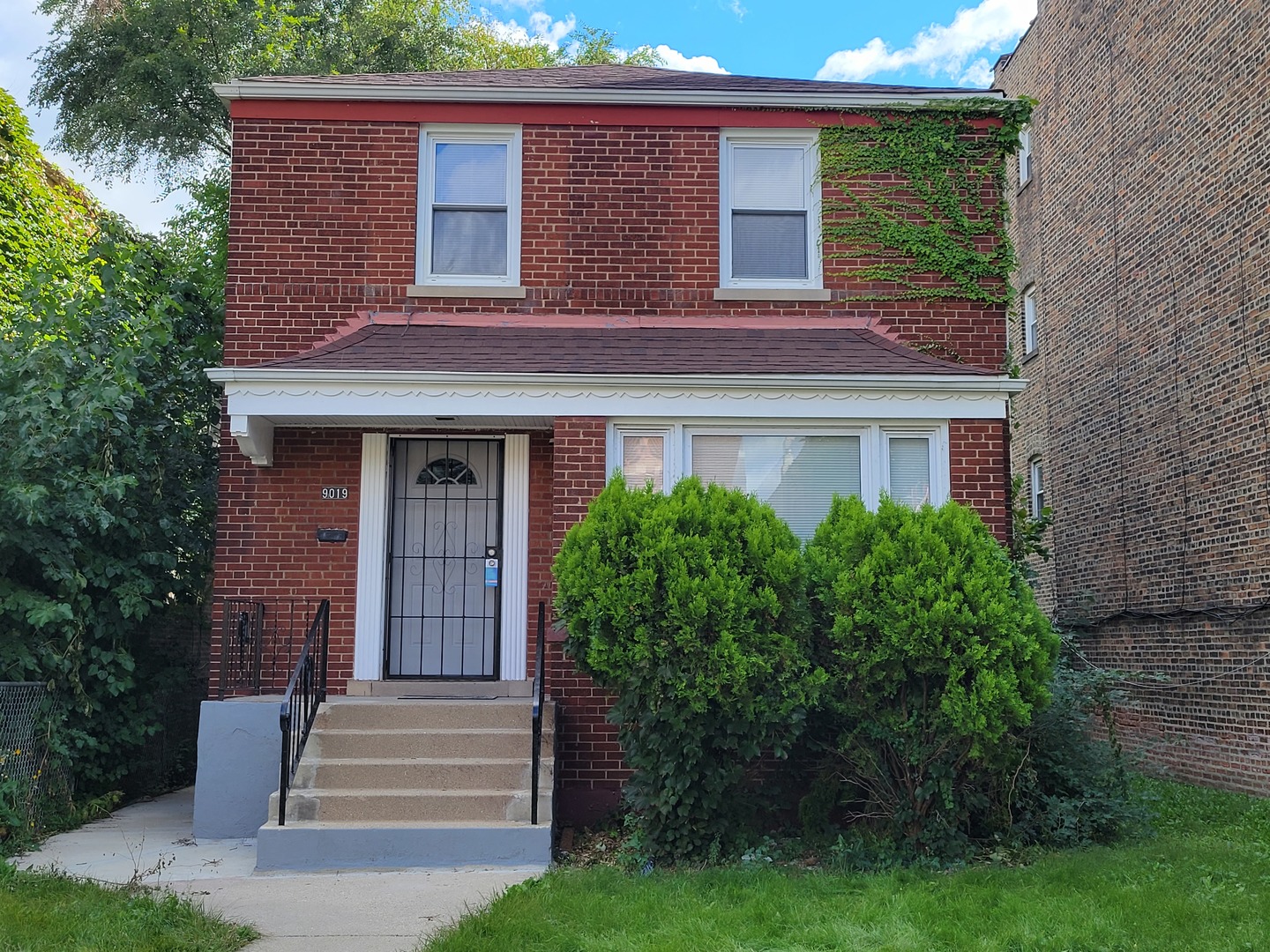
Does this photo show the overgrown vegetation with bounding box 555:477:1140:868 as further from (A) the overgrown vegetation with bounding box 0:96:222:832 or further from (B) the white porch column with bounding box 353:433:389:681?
(A) the overgrown vegetation with bounding box 0:96:222:832

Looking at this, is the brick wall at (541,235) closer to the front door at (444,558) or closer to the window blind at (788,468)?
the front door at (444,558)

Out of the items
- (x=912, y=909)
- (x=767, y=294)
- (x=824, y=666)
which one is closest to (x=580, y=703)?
(x=824, y=666)

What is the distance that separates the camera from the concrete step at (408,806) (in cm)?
746

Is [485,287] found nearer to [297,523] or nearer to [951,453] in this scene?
[297,523]

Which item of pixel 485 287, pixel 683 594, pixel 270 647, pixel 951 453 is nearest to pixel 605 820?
pixel 683 594

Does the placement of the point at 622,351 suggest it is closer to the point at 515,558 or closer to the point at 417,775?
the point at 515,558

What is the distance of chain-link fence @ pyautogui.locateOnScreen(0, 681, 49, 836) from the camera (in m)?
7.71

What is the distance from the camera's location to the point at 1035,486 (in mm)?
16219

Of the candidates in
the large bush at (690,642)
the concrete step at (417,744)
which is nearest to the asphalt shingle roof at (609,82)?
the large bush at (690,642)

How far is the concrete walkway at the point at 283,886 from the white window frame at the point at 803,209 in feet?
18.0

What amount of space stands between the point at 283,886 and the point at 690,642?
2.76m

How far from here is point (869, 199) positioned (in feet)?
33.8

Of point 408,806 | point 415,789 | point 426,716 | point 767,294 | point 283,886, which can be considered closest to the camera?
point 283,886

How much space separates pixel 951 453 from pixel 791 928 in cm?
459
